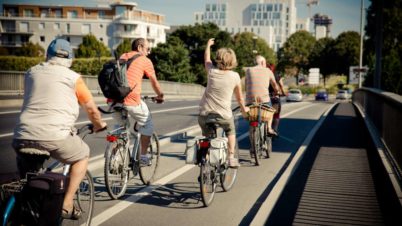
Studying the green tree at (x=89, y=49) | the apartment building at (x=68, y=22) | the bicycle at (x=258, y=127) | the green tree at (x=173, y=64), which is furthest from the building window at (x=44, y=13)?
the bicycle at (x=258, y=127)

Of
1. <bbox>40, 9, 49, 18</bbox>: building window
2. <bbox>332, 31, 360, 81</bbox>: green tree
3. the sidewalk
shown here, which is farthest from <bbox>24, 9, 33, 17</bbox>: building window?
the sidewalk

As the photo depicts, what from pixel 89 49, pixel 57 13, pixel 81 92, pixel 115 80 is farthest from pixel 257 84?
pixel 57 13

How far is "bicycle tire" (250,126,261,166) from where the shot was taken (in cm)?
883

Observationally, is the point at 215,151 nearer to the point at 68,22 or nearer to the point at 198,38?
the point at 198,38

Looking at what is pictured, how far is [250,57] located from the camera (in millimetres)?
77750

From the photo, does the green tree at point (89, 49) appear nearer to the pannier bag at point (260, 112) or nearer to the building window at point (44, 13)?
the building window at point (44, 13)

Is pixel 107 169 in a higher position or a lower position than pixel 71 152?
lower

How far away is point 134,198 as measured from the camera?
6.42 metres

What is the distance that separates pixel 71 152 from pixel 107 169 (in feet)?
6.10

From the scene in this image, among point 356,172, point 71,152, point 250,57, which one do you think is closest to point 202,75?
point 250,57

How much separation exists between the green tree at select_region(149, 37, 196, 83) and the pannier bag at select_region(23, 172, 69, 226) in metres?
57.7

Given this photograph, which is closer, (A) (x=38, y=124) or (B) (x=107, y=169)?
(A) (x=38, y=124)

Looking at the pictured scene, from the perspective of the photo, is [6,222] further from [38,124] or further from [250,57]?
[250,57]

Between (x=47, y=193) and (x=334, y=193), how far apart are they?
4.40 meters
